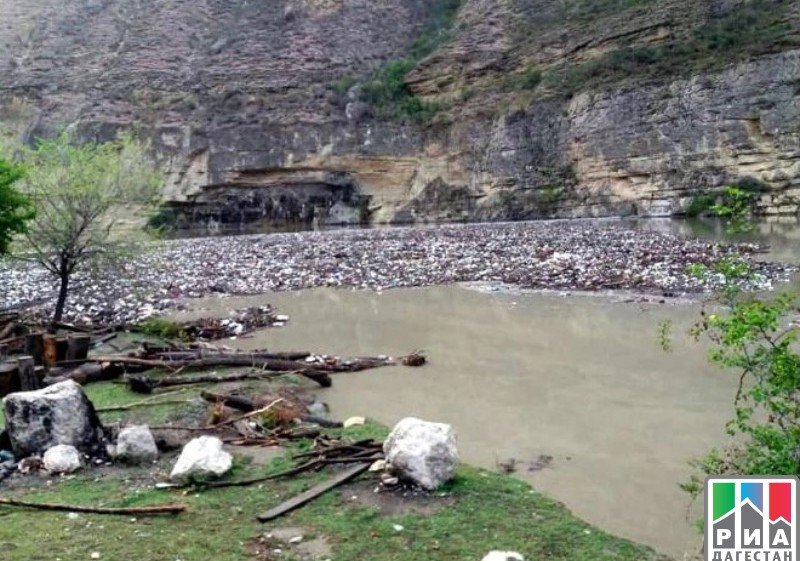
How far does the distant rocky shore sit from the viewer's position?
1405cm

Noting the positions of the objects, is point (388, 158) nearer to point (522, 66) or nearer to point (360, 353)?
point (522, 66)

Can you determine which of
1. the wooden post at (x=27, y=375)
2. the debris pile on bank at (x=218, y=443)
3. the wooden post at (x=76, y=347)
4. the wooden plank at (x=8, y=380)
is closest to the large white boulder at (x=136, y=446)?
the debris pile on bank at (x=218, y=443)

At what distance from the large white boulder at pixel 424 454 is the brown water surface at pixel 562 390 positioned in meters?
0.83

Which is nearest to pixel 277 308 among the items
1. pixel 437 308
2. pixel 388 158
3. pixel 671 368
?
pixel 437 308

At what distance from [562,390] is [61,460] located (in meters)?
4.69

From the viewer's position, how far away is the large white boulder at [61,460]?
4875 millimetres

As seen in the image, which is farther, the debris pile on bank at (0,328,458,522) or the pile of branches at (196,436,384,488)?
the pile of branches at (196,436,384,488)

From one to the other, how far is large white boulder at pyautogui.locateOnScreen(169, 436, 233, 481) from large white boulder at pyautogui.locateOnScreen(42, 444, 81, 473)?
0.78 meters

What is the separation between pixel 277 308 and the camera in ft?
45.5

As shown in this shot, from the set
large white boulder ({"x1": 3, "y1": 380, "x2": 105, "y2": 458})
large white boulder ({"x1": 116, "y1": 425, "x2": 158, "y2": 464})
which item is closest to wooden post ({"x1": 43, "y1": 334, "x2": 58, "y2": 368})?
large white boulder ({"x1": 3, "y1": 380, "x2": 105, "y2": 458})

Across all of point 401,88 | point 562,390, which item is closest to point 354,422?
point 562,390

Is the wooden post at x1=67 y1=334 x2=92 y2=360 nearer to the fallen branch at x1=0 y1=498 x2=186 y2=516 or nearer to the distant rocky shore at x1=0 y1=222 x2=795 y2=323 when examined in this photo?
the distant rocky shore at x1=0 y1=222 x2=795 y2=323

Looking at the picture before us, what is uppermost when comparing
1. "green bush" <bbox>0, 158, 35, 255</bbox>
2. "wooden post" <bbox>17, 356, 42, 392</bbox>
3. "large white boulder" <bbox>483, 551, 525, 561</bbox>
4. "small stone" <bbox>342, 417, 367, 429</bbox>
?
"green bush" <bbox>0, 158, 35, 255</bbox>

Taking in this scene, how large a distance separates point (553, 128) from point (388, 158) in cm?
1161
